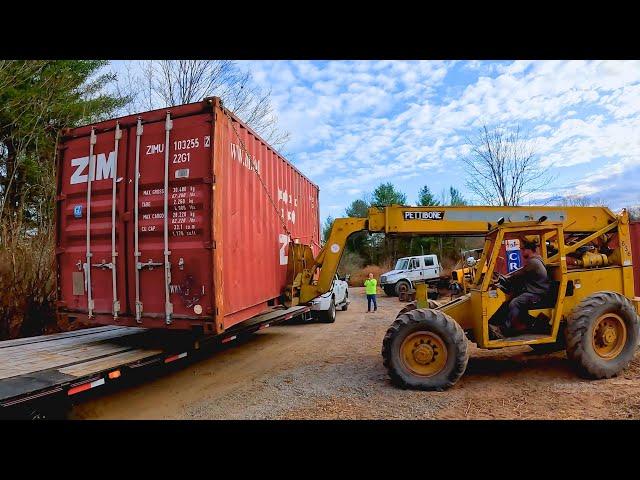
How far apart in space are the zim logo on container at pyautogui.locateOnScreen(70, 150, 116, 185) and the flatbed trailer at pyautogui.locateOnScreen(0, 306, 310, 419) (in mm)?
2249

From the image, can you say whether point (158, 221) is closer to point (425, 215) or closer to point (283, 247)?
point (283, 247)

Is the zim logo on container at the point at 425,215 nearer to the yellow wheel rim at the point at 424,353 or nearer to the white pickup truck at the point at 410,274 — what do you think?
the yellow wheel rim at the point at 424,353

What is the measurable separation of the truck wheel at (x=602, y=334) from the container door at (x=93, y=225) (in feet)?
19.3

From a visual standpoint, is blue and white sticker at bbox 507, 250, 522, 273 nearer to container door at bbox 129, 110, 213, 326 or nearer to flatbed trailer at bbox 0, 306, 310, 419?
flatbed trailer at bbox 0, 306, 310, 419

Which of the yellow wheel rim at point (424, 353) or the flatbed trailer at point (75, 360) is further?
the yellow wheel rim at point (424, 353)

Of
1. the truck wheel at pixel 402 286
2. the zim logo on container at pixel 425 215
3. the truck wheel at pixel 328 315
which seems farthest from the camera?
the truck wheel at pixel 402 286

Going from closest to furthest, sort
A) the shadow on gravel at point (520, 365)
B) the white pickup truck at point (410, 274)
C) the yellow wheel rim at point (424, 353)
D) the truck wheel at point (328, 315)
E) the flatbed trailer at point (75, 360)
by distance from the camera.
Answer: the flatbed trailer at point (75, 360) → the yellow wheel rim at point (424, 353) → the shadow on gravel at point (520, 365) → the truck wheel at point (328, 315) → the white pickup truck at point (410, 274)

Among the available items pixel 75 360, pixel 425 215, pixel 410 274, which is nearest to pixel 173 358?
pixel 75 360

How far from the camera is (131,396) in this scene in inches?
227

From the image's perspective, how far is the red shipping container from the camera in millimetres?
5488

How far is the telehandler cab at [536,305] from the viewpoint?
Answer: 5.79m

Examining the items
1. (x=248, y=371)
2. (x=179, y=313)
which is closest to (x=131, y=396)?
(x=179, y=313)

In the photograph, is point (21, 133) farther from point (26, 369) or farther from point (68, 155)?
point (26, 369)

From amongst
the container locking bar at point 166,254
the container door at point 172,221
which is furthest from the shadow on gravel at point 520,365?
the container locking bar at point 166,254
